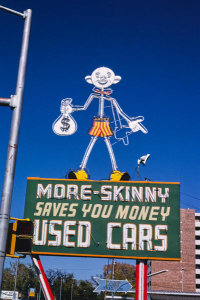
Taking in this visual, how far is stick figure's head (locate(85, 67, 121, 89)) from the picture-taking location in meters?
28.5

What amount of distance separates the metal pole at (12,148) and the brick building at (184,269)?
9471cm

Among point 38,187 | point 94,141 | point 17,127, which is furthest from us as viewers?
point 94,141

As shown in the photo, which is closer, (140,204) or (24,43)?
(24,43)

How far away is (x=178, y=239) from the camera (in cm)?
2275

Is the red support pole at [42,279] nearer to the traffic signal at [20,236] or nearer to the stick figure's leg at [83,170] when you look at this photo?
the stick figure's leg at [83,170]

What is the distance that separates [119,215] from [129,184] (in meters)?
2.03

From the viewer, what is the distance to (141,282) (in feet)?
73.5

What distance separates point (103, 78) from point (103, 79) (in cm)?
8

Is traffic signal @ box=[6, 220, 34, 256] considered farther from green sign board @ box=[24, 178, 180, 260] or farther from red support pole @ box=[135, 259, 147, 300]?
red support pole @ box=[135, 259, 147, 300]

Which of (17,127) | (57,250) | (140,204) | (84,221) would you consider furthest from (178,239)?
(17,127)

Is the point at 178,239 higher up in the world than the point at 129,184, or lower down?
lower down

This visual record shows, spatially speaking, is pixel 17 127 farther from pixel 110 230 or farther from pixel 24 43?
pixel 110 230

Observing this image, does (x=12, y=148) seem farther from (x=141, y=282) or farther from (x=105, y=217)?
(x=141, y=282)

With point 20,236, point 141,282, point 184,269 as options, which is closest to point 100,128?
point 141,282
